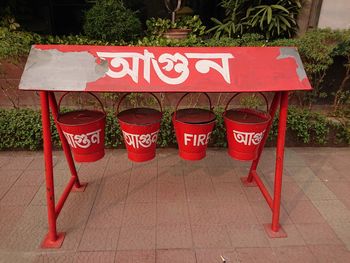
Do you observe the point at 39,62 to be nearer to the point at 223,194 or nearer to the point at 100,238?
the point at 100,238

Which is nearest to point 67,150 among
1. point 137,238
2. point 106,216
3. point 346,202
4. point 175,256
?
point 106,216

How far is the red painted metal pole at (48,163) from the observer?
2.12 metres

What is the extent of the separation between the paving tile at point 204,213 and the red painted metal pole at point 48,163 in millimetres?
1183

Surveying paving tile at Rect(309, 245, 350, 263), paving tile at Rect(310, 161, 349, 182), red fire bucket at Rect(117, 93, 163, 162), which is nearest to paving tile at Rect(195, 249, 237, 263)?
paving tile at Rect(309, 245, 350, 263)

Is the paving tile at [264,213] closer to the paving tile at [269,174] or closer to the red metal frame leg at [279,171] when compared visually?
the red metal frame leg at [279,171]

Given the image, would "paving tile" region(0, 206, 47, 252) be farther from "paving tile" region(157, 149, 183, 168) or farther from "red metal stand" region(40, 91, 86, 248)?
"paving tile" region(157, 149, 183, 168)

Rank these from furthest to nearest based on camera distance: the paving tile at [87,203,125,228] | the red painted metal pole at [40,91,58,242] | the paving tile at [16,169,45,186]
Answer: the paving tile at [16,169,45,186] → the paving tile at [87,203,125,228] → the red painted metal pole at [40,91,58,242]

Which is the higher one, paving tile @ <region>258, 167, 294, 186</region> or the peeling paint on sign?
the peeling paint on sign

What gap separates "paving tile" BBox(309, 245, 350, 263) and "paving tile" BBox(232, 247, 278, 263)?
35 centimetres

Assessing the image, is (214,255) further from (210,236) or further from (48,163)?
(48,163)

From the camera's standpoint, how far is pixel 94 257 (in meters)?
2.23

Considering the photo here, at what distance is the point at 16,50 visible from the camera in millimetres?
4211

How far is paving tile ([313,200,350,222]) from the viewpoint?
8.91ft

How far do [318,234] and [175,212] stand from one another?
49.9 inches
